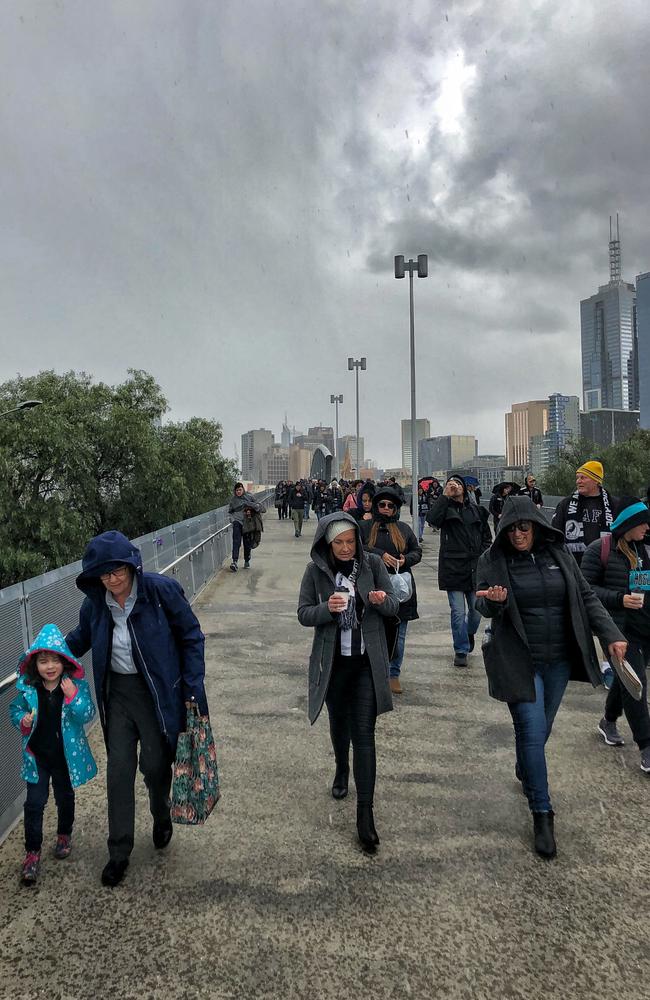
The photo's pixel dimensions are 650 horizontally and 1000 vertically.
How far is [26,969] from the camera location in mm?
2496

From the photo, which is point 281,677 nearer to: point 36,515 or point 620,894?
point 620,894

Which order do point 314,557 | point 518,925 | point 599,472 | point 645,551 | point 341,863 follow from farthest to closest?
point 599,472
point 645,551
point 314,557
point 341,863
point 518,925

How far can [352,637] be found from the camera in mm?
3439

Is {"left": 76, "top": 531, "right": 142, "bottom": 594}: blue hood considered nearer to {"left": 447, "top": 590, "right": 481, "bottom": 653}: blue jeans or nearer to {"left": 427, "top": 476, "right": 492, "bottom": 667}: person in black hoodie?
{"left": 427, "top": 476, "right": 492, "bottom": 667}: person in black hoodie

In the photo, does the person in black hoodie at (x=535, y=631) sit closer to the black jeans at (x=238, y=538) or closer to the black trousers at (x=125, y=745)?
the black trousers at (x=125, y=745)

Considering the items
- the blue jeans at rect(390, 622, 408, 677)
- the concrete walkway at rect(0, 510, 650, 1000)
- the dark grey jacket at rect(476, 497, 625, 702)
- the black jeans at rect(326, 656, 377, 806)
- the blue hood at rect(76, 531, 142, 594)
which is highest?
the blue hood at rect(76, 531, 142, 594)

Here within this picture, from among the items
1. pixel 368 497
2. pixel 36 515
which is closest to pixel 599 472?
pixel 368 497

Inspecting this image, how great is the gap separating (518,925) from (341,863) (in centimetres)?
85

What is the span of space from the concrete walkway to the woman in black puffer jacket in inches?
15.1

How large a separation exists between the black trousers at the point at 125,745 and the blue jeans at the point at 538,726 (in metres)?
1.80

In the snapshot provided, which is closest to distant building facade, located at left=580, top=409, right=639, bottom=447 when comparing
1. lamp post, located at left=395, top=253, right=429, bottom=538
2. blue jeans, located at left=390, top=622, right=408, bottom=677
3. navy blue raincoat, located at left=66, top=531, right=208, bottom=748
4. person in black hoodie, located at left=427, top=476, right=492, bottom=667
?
lamp post, located at left=395, top=253, right=429, bottom=538

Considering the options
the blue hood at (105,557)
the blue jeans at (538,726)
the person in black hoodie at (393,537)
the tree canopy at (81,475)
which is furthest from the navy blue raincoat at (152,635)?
the tree canopy at (81,475)

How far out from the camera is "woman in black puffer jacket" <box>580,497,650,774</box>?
4.03 m

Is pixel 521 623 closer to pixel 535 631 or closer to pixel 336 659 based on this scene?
pixel 535 631
